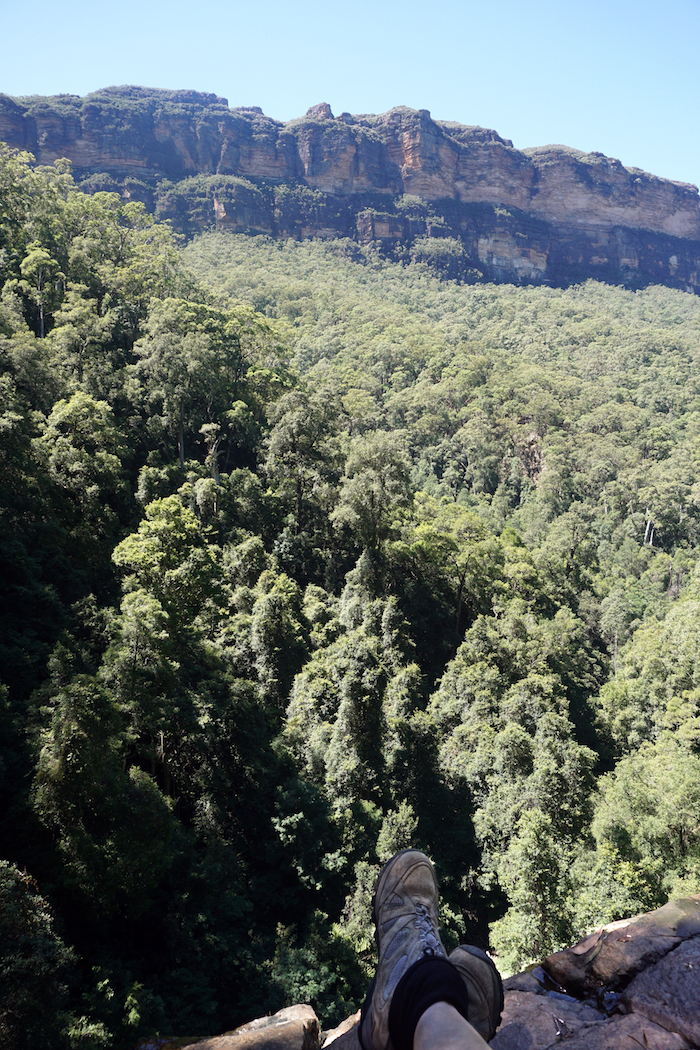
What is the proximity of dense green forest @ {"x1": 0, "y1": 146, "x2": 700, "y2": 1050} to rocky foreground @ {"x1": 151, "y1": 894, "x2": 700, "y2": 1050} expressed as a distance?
265cm

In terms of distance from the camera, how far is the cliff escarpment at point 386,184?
84.8 metres

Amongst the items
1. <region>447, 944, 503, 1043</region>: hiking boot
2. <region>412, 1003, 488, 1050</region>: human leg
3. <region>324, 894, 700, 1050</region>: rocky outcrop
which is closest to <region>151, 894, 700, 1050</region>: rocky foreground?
<region>324, 894, 700, 1050</region>: rocky outcrop

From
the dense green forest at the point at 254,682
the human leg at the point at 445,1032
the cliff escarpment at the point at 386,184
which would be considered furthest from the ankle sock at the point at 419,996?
the cliff escarpment at the point at 386,184

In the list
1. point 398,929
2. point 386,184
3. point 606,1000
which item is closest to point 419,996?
point 398,929

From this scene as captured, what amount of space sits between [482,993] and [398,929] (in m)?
0.57

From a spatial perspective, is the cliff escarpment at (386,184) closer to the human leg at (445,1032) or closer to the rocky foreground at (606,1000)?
the rocky foreground at (606,1000)

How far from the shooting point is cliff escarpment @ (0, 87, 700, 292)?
84.8 m

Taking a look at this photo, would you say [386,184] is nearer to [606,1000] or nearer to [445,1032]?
[606,1000]

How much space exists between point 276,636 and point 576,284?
342 feet

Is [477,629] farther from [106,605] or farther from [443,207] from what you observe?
[443,207]

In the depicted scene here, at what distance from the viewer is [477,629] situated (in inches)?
740

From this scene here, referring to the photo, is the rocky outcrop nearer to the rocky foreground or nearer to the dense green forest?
the rocky foreground

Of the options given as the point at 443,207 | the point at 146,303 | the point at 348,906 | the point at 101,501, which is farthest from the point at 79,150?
the point at 348,906

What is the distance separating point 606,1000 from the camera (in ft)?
16.7
